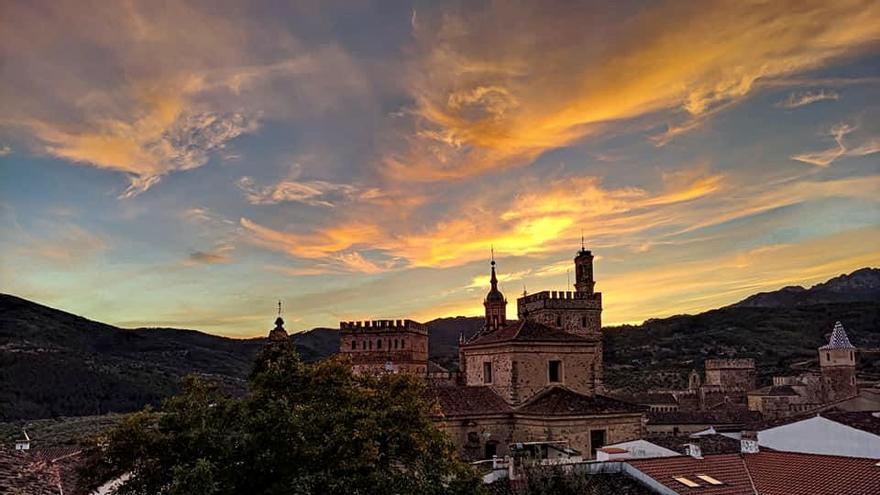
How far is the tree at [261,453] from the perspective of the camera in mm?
14547

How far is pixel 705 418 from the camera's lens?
51.9m

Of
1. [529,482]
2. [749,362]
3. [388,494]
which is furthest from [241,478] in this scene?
[749,362]

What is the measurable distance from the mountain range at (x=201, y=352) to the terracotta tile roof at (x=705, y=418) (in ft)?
111

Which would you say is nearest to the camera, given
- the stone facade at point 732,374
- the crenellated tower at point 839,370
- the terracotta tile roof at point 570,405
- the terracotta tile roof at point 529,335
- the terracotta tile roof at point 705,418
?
the terracotta tile roof at point 570,405

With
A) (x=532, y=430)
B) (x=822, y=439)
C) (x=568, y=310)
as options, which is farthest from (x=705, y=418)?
(x=532, y=430)

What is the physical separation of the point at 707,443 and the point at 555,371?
7.35 m

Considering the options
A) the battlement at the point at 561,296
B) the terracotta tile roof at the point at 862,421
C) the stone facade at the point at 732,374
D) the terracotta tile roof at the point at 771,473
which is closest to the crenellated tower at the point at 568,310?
the battlement at the point at 561,296

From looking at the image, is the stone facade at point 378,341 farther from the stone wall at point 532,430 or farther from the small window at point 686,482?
the small window at point 686,482

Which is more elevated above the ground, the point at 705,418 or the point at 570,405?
the point at 570,405

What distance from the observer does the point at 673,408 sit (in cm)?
6456

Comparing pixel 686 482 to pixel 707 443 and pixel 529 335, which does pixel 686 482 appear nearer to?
pixel 707 443

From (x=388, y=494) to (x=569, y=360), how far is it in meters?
20.8

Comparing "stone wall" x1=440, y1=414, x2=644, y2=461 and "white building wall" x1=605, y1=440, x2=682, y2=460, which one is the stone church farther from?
"white building wall" x1=605, y1=440, x2=682, y2=460

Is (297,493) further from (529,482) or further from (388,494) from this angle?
(529,482)
